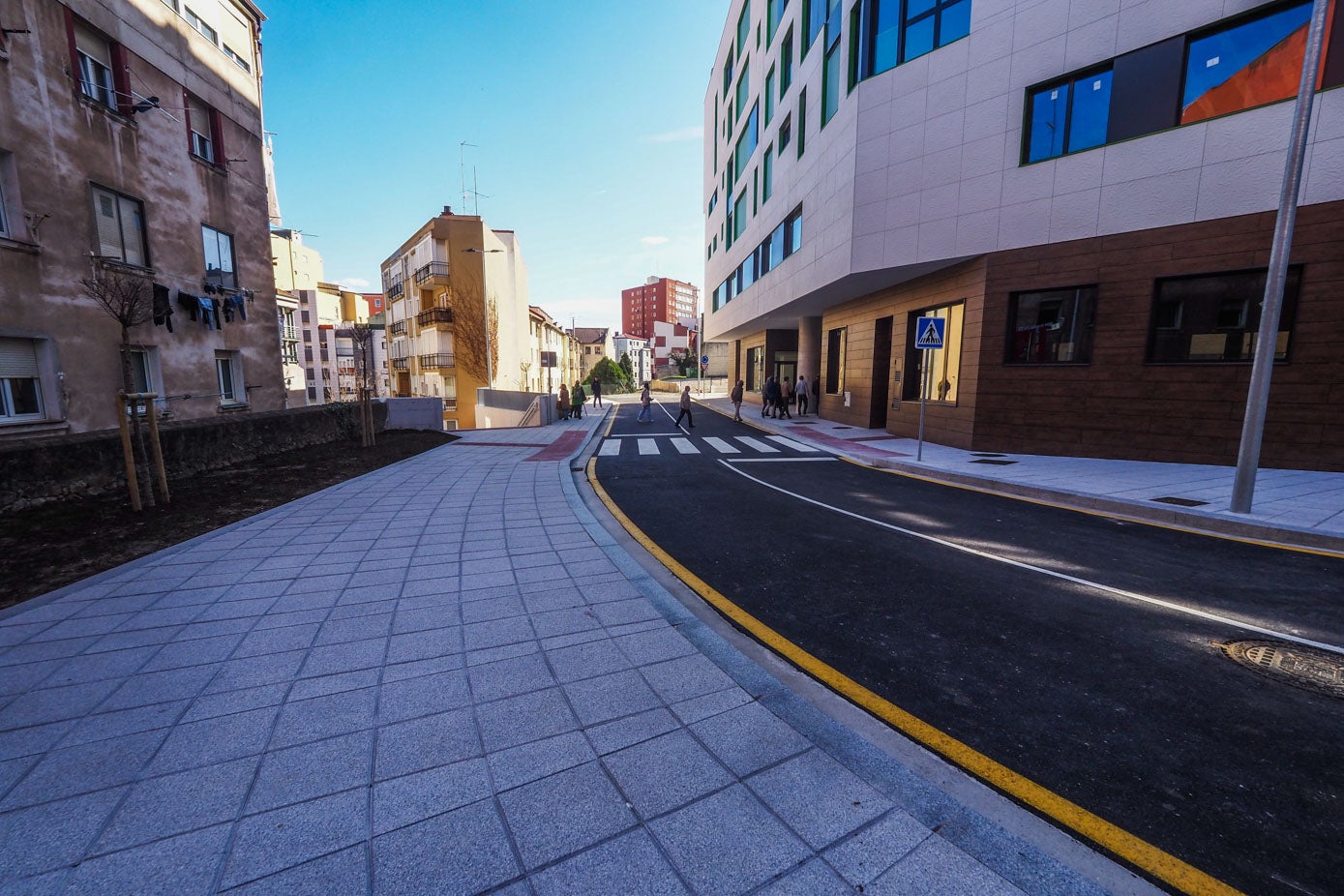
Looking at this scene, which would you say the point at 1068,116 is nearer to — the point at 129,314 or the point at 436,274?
the point at 129,314

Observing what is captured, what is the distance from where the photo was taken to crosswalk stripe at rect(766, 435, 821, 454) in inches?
531

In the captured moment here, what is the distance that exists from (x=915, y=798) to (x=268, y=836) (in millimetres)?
2642

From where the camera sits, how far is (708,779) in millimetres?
2318

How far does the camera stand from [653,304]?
133m

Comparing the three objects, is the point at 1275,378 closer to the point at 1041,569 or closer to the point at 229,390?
the point at 1041,569

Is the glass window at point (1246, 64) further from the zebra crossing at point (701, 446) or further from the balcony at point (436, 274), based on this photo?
the balcony at point (436, 274)

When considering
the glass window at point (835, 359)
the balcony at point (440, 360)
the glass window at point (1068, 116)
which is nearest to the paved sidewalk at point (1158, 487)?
the glass window at point (1068, 116)

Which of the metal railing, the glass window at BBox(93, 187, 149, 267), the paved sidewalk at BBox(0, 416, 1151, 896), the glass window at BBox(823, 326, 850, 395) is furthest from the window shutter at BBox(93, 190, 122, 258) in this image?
the metal railing

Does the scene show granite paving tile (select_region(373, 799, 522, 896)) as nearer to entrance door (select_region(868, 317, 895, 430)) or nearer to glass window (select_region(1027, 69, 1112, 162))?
glass window (select_region(1027, 69, 1112, 162))

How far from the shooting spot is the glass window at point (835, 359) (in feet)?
66.8

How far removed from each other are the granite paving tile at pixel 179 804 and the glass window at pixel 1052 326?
47.4ft

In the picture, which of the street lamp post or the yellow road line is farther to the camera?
the street lamp post

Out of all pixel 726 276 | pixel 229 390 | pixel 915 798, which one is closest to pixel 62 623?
pixel 915 798

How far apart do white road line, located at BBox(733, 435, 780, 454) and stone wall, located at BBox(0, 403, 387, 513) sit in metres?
11.2
